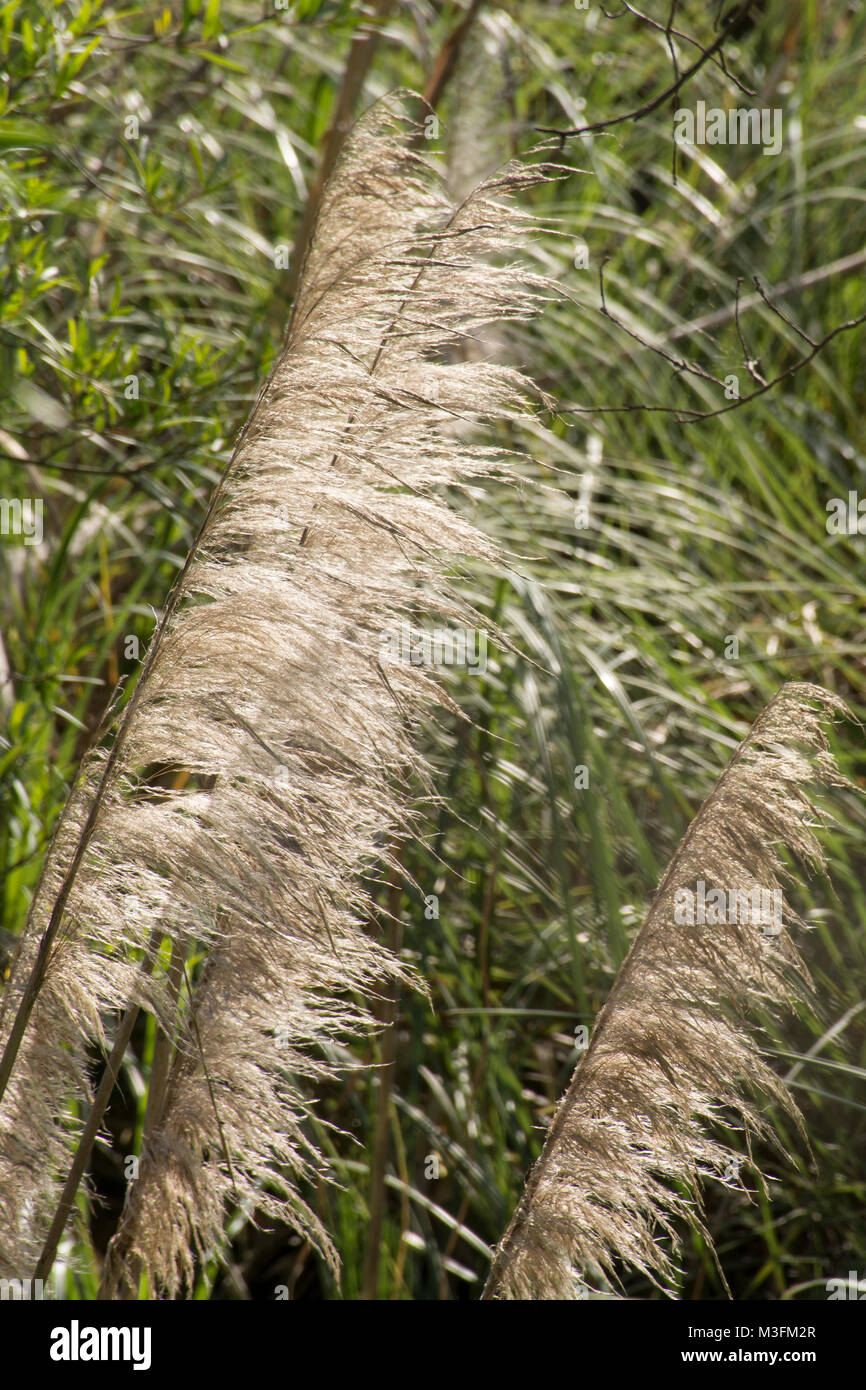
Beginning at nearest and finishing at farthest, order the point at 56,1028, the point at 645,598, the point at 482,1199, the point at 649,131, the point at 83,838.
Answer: the point at 83,838
the point at 56,1028
the point at 482,1199
the point at 645,598
the point at 649,131

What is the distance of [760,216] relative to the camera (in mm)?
4168

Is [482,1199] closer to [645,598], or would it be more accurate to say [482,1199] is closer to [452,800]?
[452,800]

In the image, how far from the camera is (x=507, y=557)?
1.78m

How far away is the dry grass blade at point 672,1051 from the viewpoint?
5.10 ft

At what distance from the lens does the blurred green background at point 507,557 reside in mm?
2377

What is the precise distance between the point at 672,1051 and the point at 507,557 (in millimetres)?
745

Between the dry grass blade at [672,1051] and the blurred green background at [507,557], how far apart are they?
0.39 meters

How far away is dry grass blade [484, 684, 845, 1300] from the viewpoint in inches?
61.2

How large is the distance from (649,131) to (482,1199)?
4025 millimetres

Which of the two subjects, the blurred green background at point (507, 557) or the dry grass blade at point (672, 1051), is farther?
the blurred green background at point (507, 557)

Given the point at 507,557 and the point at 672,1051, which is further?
the point at 507,557

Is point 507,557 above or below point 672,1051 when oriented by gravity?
above
